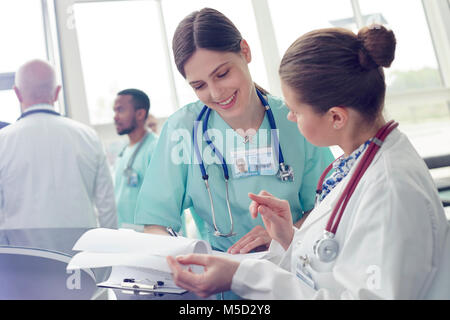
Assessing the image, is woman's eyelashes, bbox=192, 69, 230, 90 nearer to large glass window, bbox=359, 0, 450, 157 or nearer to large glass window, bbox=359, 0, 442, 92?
large glass window, bbox=359, 0, 450, 157

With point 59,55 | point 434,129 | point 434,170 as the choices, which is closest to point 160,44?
→ point 59,55

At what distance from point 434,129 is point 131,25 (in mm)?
1508

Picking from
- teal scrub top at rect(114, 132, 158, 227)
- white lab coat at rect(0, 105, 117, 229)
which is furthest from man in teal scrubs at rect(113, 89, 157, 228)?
white lab coat at rect(0, 105, 117, 229)

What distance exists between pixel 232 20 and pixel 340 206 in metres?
0.46

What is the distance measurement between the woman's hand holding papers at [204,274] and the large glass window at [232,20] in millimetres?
454

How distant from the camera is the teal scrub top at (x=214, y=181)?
79 cm

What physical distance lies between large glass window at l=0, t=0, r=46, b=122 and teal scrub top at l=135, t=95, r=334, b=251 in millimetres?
300

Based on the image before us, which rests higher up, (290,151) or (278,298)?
(290,151)

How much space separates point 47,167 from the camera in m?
0.92

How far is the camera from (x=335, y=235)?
50 cm

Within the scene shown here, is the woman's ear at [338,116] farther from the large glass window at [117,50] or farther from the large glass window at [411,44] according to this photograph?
the large glass window at [411,44]

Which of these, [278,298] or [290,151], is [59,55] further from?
[278,298]

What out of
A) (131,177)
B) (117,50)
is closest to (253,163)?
(117,50)

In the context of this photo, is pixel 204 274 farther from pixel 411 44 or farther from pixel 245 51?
pixel 411 44
